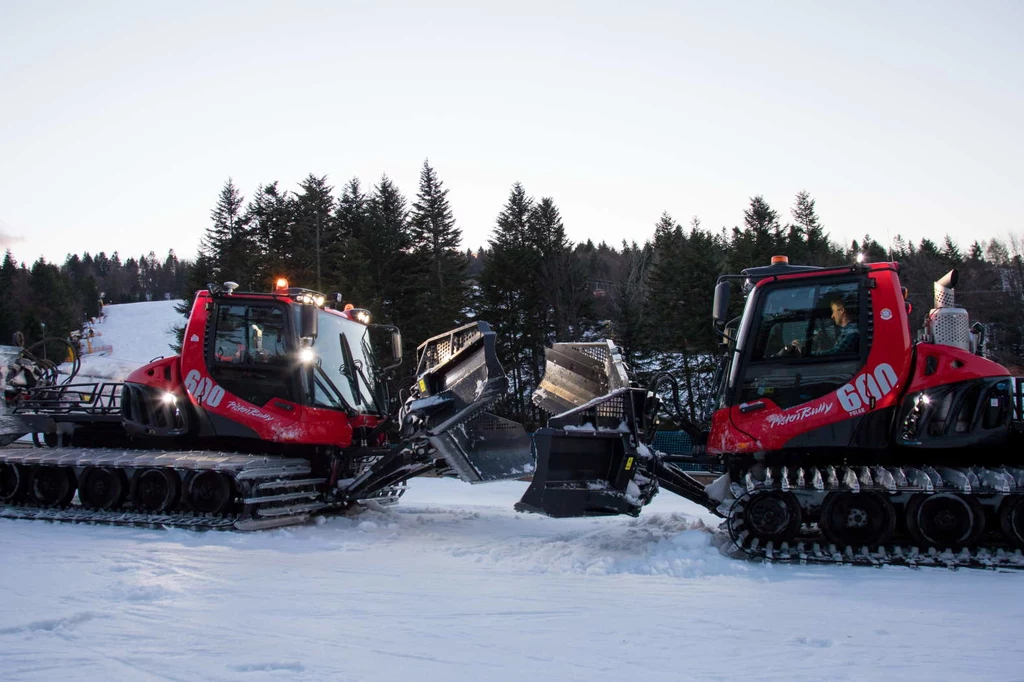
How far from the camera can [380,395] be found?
10117 mm

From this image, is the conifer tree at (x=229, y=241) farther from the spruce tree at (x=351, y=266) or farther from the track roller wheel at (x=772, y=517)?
the track roller wheel at (x=772, y=517)

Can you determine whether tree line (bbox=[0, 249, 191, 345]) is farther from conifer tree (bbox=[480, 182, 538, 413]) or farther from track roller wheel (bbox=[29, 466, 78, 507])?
conifer tree (bbox=[480, 182, 538, 413])

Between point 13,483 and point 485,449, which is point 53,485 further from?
point 485,449

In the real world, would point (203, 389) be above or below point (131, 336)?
below

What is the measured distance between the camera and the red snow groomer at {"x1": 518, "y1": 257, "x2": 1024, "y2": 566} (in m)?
6.23

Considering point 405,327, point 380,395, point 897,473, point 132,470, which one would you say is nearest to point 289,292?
point 380,395

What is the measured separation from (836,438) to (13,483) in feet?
31.9

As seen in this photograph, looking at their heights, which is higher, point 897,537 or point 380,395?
point 380,395

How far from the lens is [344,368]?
31.0 ft

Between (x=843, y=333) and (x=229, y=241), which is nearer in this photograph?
(x=843, y=333)

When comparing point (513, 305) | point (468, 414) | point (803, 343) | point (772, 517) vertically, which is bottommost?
point (772, 517)

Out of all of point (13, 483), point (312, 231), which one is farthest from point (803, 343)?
point (312, 231)

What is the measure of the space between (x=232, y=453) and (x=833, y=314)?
662 centimetres

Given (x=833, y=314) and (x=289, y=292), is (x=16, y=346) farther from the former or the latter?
(x=833, y=314)
